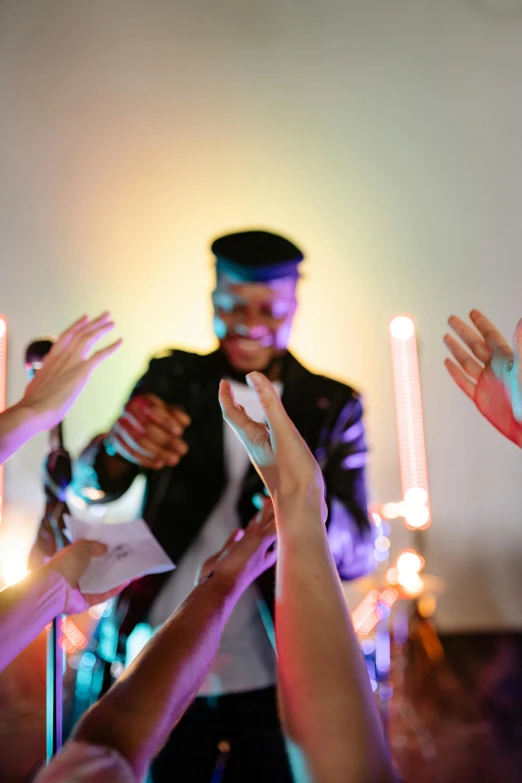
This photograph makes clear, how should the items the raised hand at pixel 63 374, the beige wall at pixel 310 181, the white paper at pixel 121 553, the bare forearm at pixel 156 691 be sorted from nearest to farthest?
1. the bare forearm at pixel 156 691
2. the white paper at pixel 121 553
3. the raised hand at pixel 63 374
4. the beige wall at pixel 310 181

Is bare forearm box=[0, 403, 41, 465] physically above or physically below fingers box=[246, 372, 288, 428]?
below

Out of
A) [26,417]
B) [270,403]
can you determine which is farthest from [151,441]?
[270,403]

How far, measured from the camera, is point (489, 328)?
3.13ft

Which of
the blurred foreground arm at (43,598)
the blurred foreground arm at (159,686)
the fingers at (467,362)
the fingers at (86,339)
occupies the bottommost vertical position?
the blurred foreground arm at (43,598)

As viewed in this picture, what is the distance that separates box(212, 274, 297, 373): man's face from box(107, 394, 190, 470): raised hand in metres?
0.19

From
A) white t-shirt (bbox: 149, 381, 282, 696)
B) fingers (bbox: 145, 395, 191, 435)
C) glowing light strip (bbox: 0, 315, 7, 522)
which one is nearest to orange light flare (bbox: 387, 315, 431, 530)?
white t-shirt (bbox: 149, 381, 282, 696)

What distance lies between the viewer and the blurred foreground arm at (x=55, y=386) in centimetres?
101

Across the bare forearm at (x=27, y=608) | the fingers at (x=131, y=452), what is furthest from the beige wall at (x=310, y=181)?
the bare forearm at (x=27, y=608)

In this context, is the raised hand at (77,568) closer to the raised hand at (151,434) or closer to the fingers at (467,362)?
the raised hand at (151,434)

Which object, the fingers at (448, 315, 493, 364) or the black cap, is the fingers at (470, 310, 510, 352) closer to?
the fingers at (448, 315, 493, 364)

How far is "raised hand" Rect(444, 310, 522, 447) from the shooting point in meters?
0.87

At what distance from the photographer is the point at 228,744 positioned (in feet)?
3.22

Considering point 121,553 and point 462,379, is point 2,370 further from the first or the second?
point 462,379

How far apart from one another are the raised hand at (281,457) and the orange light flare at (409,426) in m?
0.83
